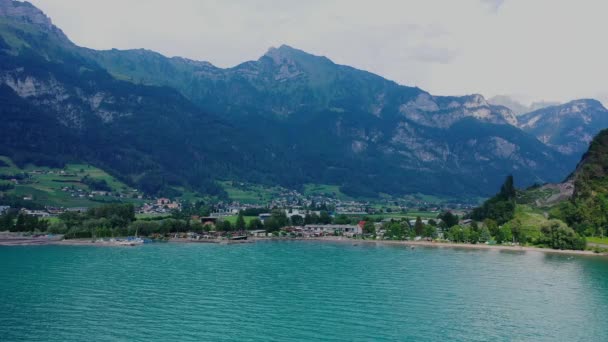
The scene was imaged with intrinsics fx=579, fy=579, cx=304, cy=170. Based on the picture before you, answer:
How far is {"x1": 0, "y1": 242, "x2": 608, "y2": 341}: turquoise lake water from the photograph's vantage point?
48.3 metres

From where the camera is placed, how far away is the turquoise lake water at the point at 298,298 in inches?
1901

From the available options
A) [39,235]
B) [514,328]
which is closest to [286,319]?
[514,328]

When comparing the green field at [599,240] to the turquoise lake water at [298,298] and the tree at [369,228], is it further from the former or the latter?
the tree at [369,228]

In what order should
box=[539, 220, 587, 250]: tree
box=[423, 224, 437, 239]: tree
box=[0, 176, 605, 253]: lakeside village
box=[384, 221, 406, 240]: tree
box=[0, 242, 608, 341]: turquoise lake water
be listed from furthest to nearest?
1. box=[384, 221, 406, 240]: tree
2. box=[423, 224, 437, 239]: tree
3. box=[0, 176, 605, 253]: lakeside village
4. box=[539, 220, 587, 250]: tree
5. box=[0, 242, 608, 341]: turquoise lake water

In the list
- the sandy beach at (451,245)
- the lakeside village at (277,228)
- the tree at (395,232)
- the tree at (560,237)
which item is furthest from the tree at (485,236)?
the tree at (395,232)

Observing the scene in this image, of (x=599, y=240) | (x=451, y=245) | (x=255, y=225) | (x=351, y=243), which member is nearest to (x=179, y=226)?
(x=255, y=225)

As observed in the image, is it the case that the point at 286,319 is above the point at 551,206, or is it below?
below

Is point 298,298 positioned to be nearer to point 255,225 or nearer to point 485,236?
point 485,236

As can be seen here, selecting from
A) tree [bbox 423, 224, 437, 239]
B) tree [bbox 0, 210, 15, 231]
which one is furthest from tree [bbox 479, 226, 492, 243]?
tree [bbox 0, 210, 15, 231]

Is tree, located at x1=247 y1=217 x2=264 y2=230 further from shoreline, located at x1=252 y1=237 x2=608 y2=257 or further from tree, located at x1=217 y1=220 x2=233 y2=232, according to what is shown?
shoreline, located at x1=252 y1=237 x2=608 y2=257

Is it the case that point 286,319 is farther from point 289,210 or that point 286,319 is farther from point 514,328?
point 289,210

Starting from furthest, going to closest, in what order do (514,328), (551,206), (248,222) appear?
(248,222) < (551,206) < (514,328)

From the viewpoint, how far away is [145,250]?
10988cm

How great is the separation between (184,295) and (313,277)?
20.1 m
